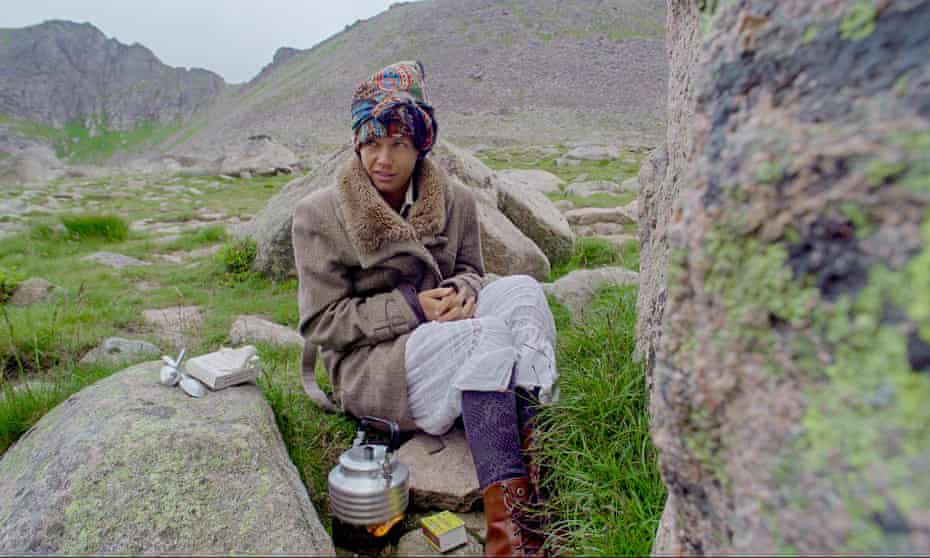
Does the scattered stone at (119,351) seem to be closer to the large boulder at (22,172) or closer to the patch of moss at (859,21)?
the patch of moss at (859,21)

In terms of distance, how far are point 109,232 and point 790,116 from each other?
9.18 m

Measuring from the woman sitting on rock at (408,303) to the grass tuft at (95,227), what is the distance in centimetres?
684

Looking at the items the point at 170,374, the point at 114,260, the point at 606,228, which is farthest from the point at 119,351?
the point at 606,228

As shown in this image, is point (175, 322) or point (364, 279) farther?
point (175, 322)

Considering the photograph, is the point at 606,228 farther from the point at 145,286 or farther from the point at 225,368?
the point at 225,368

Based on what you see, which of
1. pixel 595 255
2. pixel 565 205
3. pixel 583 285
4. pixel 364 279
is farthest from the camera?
pixel 565 205

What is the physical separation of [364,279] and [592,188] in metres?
9.93

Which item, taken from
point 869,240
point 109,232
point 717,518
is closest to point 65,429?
point 717,518

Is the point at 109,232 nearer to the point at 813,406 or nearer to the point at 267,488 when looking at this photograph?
the point at 267,488

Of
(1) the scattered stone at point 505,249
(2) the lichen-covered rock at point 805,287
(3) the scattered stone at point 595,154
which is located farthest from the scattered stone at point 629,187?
(2) the lichen-covered rock at point 805,287

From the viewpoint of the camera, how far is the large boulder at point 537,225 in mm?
6191

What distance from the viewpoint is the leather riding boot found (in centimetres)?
200

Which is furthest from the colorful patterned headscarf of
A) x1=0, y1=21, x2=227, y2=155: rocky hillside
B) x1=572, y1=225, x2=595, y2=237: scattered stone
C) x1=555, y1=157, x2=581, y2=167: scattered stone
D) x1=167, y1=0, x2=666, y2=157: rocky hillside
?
x1=0, y1=21, x2=227, y2=155: rocky hillside

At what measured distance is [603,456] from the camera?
7.14 ft
